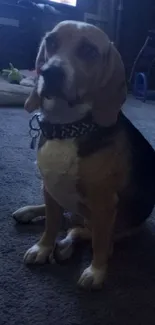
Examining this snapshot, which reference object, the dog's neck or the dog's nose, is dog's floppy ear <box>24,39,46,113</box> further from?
the dog's nose

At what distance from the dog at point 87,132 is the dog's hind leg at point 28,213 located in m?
0.25

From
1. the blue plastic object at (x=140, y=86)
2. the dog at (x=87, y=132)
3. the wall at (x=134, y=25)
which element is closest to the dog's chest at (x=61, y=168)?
the dog at (x=87, y=132)

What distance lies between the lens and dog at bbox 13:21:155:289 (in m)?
1.17

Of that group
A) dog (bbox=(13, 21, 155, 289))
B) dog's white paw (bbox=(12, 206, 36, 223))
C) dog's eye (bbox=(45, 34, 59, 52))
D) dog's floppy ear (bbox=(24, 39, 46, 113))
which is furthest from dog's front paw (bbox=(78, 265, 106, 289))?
dog's eye (bbox=(45, 34, 59, 52))

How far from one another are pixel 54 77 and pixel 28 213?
60 cm

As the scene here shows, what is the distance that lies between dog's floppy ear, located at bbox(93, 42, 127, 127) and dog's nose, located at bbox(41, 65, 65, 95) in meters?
0.14

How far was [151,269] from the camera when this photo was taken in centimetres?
130

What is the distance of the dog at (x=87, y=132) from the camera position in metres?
1.17

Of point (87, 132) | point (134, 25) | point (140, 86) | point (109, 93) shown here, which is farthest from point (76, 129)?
point (134, 25)

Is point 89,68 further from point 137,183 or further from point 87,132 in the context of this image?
point 137,183

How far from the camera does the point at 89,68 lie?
46.1 inches

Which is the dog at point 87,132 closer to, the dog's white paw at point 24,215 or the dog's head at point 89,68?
the dog's head at point 89,68

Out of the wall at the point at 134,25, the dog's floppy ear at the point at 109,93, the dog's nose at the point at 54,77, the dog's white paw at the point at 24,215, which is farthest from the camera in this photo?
the wall at the point at 134,25

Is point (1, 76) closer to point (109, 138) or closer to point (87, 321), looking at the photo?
point (109, 138)
